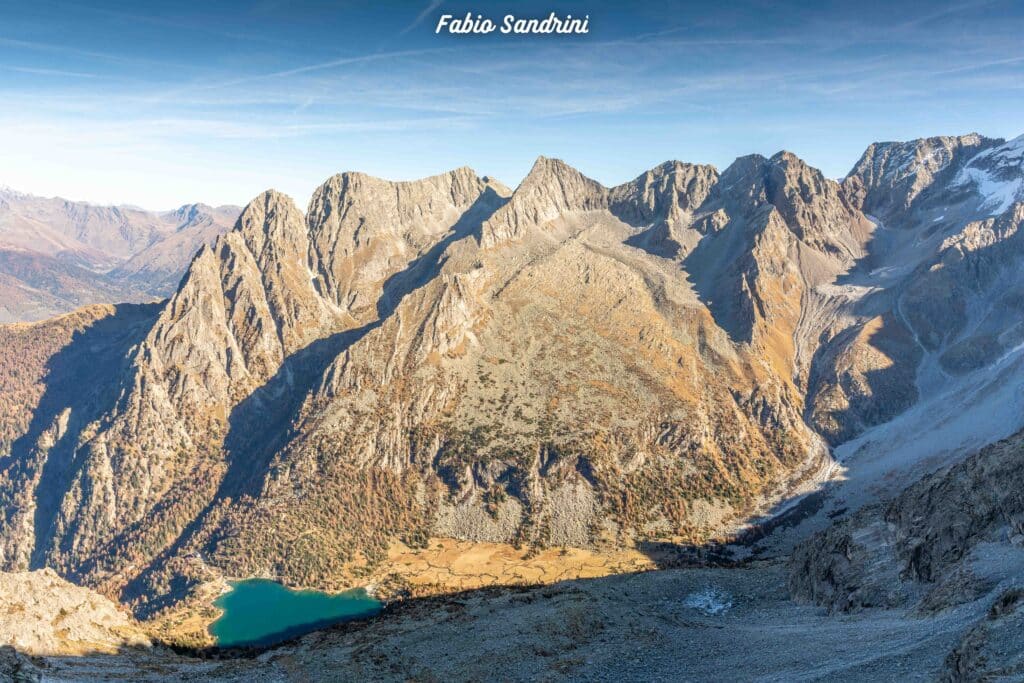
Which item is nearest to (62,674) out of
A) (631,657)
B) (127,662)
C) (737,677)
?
(127,662)

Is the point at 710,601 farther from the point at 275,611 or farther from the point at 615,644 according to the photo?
the point at 275,611

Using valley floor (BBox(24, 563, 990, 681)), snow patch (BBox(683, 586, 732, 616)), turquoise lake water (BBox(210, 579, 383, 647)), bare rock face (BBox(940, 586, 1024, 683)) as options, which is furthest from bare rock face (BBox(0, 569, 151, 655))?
bare rock face (BBox(940, 586, 1024, 683))

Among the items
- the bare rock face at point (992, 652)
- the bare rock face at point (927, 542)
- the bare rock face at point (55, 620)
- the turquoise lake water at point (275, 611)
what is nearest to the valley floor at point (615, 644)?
the bare rock face at point (992, 652)

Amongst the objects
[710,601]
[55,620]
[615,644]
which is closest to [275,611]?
[55,620]

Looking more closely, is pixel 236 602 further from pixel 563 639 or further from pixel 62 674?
pixel 563 639

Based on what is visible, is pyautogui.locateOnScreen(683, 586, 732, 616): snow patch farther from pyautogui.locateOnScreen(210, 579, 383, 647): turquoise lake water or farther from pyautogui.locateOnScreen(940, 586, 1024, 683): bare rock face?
pyautogui.locateOnScreen(210, 579, 383, 647): turquoise lake water
